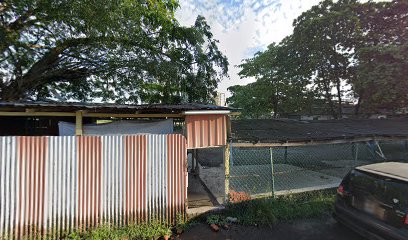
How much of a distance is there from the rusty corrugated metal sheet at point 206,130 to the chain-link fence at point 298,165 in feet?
3.32

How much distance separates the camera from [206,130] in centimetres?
541

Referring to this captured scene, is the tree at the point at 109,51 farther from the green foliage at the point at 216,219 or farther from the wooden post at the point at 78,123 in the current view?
the green foliage at the point at 216,219

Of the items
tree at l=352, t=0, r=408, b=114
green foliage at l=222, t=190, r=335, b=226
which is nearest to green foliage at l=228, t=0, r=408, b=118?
tree at l=352, t=0, r=408, b=114

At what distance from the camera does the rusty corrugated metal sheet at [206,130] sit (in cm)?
524

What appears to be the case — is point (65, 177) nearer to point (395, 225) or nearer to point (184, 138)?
point (184, 138)

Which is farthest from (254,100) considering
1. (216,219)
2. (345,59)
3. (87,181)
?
(87,181)

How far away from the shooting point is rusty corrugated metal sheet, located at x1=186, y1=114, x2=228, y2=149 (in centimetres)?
524

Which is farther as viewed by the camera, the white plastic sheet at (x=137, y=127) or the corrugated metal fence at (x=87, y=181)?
the white plastic sheet at (x=137, y=127)

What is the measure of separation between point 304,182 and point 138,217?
6193mm

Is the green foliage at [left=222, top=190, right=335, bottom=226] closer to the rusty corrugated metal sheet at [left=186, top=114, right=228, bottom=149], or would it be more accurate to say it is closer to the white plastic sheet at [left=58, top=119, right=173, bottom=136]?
the rusty corrugated metal sheet at [left=186, top=114, right=228, bottom=149]

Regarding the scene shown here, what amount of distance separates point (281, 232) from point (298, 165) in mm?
7915

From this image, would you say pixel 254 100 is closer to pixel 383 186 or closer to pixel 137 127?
pixel 137 127

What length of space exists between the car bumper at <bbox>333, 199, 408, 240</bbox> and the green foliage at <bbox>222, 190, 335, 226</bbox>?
3.19ft

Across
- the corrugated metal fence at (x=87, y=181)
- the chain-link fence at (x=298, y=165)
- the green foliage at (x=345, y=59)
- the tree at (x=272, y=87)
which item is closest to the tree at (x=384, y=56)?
the green foliage at (x=345, y=59)
